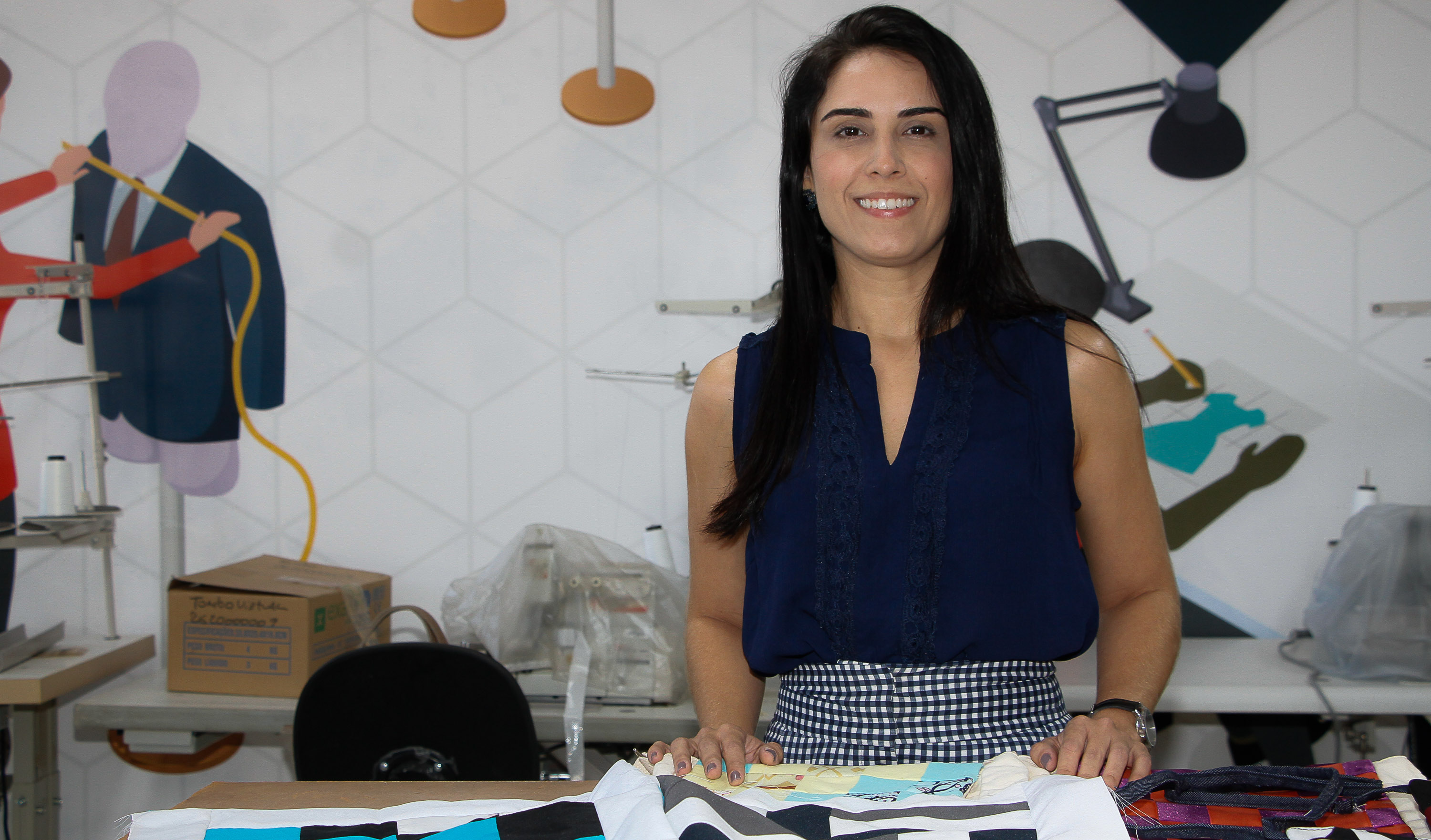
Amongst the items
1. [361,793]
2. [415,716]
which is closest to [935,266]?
[361,793]

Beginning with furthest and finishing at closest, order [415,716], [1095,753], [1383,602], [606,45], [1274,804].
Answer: [606,45], [1383,602], [415,716], [1095,753], [1274,804]

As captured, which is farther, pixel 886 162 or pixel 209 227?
pixel 209 227

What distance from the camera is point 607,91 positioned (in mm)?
2498

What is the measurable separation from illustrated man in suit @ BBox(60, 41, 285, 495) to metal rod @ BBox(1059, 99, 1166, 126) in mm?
2046

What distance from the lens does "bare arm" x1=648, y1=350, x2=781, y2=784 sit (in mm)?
1236

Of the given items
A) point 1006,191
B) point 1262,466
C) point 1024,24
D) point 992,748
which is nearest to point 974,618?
point 992,748

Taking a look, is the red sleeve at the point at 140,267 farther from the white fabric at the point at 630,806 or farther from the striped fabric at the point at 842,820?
the striped fabric at the point at 842,820

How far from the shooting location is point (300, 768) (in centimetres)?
166

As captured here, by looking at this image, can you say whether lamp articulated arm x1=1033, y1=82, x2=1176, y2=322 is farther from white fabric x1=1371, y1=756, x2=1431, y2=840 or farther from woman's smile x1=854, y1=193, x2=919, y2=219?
white fabric x1=1371, y1=756, x2=1431, y2=840

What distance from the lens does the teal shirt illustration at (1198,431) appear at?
2516mm

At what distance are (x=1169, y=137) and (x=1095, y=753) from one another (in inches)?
81.3

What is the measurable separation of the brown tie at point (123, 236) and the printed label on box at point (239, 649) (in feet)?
3.18

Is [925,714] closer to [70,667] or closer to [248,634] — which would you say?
[248,634]

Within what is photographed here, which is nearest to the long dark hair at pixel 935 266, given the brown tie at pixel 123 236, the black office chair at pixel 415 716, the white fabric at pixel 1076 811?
the white fabric at pixel 1076 811
